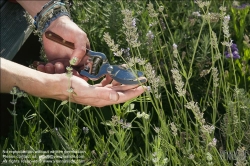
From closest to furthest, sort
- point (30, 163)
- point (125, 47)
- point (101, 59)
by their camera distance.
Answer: point (30, 163) < point (101, 59) < point (125, 47)

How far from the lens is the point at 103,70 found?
2414mm

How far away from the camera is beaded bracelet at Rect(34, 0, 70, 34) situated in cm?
281

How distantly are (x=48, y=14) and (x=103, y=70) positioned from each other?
606 mm

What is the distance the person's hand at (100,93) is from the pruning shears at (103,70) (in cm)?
4

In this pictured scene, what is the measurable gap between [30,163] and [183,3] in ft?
5.56

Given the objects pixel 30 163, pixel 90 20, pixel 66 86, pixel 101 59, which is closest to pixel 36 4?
pixel 90 20

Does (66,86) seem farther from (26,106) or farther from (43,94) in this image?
(26,106)

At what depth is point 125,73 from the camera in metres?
2.26

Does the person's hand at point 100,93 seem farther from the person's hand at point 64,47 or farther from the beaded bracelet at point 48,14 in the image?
the beaded bracelet at point 48,14

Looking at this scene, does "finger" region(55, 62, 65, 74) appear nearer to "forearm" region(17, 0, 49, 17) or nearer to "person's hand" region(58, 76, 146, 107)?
"person's hand" region(58, 76, 146, 107)

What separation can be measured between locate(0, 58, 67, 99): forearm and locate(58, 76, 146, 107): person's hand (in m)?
0.06

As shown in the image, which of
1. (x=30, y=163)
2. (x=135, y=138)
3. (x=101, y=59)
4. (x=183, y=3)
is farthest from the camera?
(x=183, y=3)

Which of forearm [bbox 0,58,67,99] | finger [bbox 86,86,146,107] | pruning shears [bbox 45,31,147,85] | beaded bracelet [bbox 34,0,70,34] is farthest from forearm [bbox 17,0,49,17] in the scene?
finger [bbox 86,86,146,107]

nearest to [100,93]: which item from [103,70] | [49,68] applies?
[103,70]
